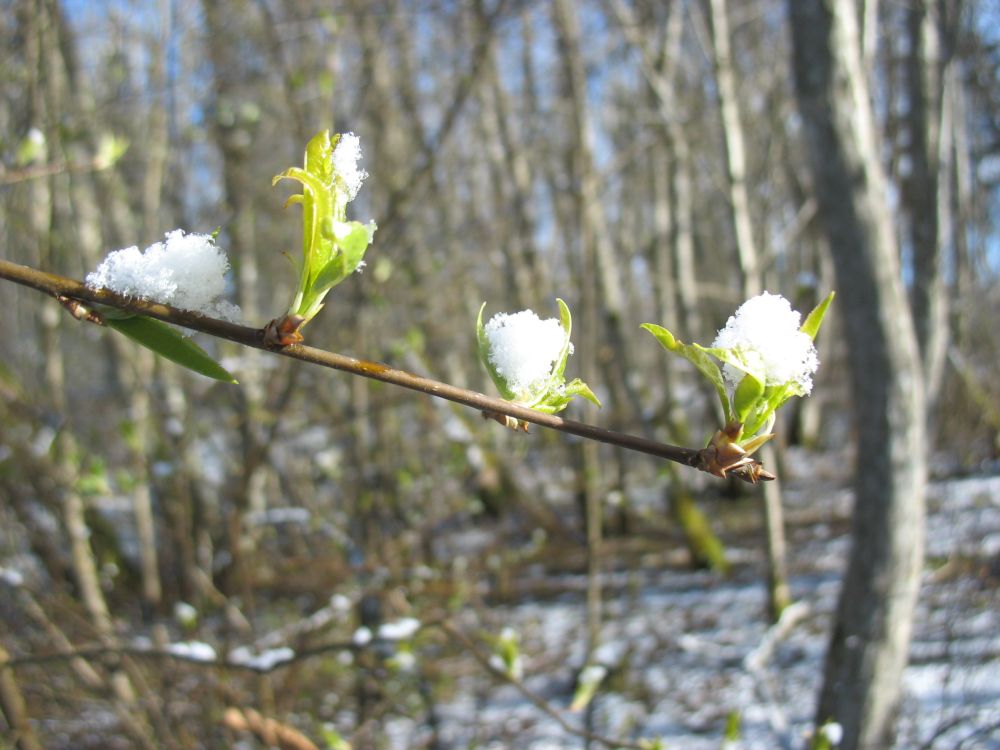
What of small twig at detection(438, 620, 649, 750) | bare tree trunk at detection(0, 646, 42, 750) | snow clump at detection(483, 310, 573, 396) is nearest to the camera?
snow clump at detection(483, 310, 573, 396)

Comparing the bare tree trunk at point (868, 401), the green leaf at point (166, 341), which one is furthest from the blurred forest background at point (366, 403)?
the green leaf at point (166, 341)

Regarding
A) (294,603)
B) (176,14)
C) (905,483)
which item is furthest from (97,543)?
(905,483)

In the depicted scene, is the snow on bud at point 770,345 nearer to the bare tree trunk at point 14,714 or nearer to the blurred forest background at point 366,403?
the blurred forest background at point 366,403

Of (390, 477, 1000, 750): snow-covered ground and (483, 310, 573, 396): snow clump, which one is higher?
(390, 477, 1000, 750): snow-covered ground

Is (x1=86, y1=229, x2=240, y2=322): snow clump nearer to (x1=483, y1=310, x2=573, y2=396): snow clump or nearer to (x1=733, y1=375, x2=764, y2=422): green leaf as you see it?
(x1=483, y1=310, x2=573, y2=396): snow clump

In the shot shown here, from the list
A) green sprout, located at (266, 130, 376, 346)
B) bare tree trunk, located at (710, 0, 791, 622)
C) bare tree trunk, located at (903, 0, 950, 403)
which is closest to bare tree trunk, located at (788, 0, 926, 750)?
bare tree trunk, located at (903, 0, 950, 403)

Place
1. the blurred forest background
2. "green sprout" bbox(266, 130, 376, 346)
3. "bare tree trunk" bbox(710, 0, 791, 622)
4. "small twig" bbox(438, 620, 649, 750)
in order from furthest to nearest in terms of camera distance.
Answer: "bare tree trunk" bbox(710, 0, 791, 622) < the blurred forest background < "small twig" bbox(438, 620, 649, 750) < "green sprout" bbox(266, 130, 376, 346)

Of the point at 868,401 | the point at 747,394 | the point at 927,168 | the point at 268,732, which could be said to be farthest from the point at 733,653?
the point at 747,394

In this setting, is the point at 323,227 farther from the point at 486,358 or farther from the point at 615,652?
the point at 615,652
